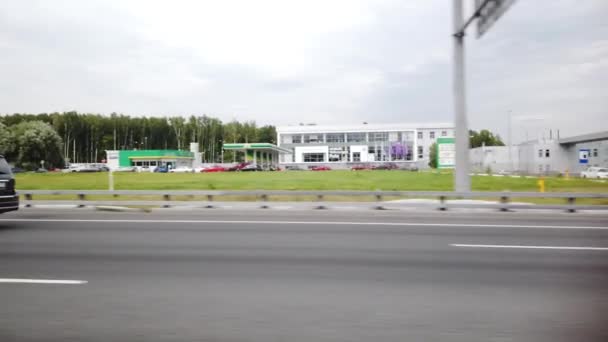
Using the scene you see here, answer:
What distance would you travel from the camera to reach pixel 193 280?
15.9ft

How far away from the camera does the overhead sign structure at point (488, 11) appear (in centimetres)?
1148

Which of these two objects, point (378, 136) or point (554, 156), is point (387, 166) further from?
point (554, 156)

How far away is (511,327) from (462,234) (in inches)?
200

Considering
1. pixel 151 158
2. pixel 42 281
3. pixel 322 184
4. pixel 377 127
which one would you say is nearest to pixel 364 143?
pixel 377 127

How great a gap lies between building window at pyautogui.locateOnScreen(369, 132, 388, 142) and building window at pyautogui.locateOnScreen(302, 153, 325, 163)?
1197cm

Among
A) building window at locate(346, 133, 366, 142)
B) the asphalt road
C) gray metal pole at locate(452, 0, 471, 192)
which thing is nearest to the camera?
the asphalt road

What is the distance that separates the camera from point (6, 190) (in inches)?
354

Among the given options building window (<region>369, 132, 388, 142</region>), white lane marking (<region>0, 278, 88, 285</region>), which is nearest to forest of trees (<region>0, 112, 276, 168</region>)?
building window (<region>369, 132, 388, 142</region>)

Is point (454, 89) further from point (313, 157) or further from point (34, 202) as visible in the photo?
point (313, 157)

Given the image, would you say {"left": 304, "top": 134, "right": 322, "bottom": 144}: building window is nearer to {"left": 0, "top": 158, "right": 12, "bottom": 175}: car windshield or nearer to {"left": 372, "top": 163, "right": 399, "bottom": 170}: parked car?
{"left": 372, "top": 163, "right": 399, "bottom": 170}: parked car

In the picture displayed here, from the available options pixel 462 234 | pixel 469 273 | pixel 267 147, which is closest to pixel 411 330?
pixel 469 273

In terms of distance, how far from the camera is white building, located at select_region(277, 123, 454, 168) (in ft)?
263

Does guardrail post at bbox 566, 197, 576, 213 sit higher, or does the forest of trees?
the forest of trees

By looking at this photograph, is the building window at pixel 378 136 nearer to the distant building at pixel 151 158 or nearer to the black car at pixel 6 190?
the distant building at pixel 151 158
